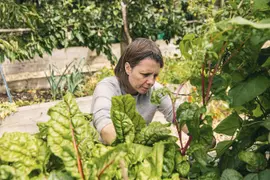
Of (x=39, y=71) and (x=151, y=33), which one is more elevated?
(x=151, y=33)

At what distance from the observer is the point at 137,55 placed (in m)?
1.99

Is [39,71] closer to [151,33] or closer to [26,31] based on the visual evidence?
[26,31]

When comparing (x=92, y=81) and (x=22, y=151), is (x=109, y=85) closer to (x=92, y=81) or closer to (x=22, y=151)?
(x=22, y=151)

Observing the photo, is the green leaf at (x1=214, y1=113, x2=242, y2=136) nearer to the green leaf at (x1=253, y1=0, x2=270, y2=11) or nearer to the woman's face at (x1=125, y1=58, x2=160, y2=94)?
the green leaf at (x1=253, y1=0, x2=270, y2=11)

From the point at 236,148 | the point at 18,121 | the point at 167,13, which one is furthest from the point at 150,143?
the point at 167,13

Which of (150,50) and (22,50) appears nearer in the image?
(150,50)

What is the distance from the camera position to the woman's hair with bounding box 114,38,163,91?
1964 mm

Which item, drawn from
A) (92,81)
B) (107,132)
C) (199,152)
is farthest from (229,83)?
(92,81)

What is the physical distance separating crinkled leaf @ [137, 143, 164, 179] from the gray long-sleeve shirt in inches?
27.6

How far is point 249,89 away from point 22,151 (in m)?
0.54

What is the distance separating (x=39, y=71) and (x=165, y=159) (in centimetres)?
493

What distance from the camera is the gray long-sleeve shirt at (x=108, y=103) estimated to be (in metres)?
1.55

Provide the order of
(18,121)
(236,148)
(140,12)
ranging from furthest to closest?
(140,12) → (18,121) → (236,148)

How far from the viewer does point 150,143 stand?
2.67 ft
